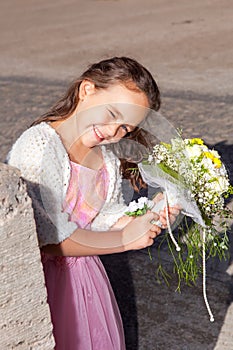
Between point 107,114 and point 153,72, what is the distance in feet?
21.3

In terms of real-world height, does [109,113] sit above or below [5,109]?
above

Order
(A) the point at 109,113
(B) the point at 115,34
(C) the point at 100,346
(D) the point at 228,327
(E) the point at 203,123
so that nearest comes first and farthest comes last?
(A) the point at 109,113 < (C) the point at 100,346 < (D) the point at 228,327 < (E) the point at 203,123 < (B) the point at 115,34

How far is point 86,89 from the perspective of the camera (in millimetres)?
3209

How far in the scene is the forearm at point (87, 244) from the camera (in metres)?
2.88

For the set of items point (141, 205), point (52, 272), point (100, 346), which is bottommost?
point (100, 346)

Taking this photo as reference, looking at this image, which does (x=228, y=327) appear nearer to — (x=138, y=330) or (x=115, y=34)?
(x=138, y=330)

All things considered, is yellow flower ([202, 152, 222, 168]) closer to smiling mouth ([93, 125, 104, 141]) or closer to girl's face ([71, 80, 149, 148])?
girl's face ([71, 80, 149, 148])

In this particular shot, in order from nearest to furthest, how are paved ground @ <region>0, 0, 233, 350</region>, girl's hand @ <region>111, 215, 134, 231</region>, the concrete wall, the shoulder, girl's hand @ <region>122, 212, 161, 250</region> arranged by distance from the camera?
the concrete wall → the shoulder → girl's hand @ <region>122, 212, 161, 250</region> → girl's hand @ <region>111, 215, 134, 231</region> → paved ground @ <region>0, 0, 233, 350</region>

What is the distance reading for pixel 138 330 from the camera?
13.5 ft

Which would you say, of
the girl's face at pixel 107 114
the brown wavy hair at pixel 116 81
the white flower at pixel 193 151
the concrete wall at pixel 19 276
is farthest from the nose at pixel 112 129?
the concrete wall at pixel 19 276

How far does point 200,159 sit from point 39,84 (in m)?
6.45

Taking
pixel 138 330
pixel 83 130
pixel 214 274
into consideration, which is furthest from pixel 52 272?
pixel 214 274

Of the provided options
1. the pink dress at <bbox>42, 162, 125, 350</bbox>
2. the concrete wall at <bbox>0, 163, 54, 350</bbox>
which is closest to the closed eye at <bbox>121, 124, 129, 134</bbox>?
the pink dress at <bbox>42, 162, 125, 350</bbox>

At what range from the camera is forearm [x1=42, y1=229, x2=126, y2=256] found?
9.43 ft
